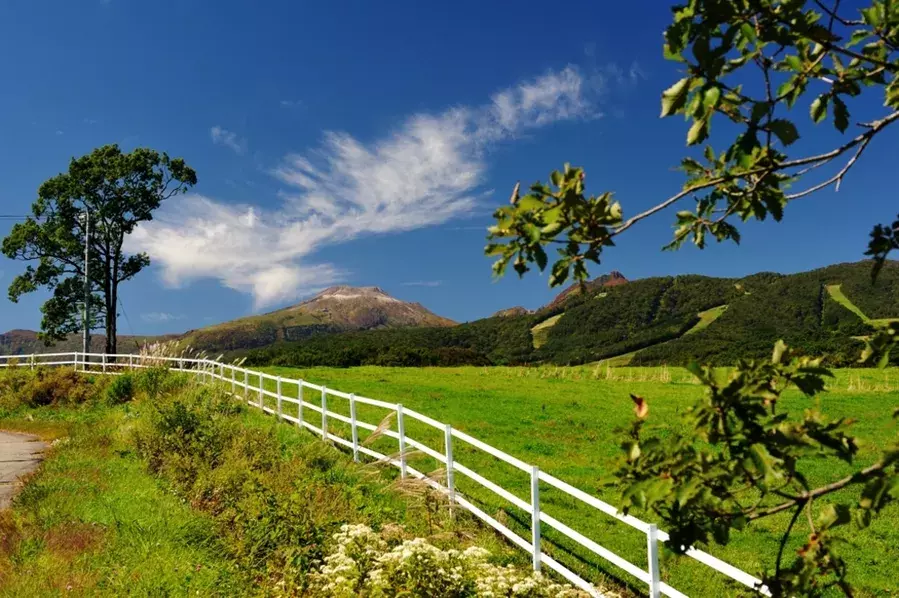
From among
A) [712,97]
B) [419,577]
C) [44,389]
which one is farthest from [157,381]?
[712,97]

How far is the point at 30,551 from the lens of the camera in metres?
8.26

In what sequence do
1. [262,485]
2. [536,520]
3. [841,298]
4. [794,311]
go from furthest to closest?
[841,298] → [794,311] → [262,485] → [536,520]

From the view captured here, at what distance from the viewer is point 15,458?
15.0m

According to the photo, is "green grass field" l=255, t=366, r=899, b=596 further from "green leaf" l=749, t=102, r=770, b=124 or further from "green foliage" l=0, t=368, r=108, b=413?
"green foliage" l=0, t=368, r=108, b=413

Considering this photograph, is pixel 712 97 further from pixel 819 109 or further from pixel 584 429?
pixel 584 429

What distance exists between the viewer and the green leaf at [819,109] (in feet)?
8.95

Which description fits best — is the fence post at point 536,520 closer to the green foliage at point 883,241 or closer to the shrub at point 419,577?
the shrub at point 419,577

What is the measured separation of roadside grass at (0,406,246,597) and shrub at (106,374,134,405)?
33.0 feet

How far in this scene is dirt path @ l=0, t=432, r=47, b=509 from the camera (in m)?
11.9

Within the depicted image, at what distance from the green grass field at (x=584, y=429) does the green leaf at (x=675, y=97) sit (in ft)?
3.80

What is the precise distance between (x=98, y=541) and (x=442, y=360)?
2250 inches

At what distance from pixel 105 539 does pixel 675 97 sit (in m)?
9.32

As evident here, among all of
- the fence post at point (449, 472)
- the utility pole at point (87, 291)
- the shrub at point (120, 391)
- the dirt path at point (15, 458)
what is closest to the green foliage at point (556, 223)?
the fence post at point (449, 472)

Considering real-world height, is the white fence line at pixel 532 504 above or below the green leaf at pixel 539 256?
below
